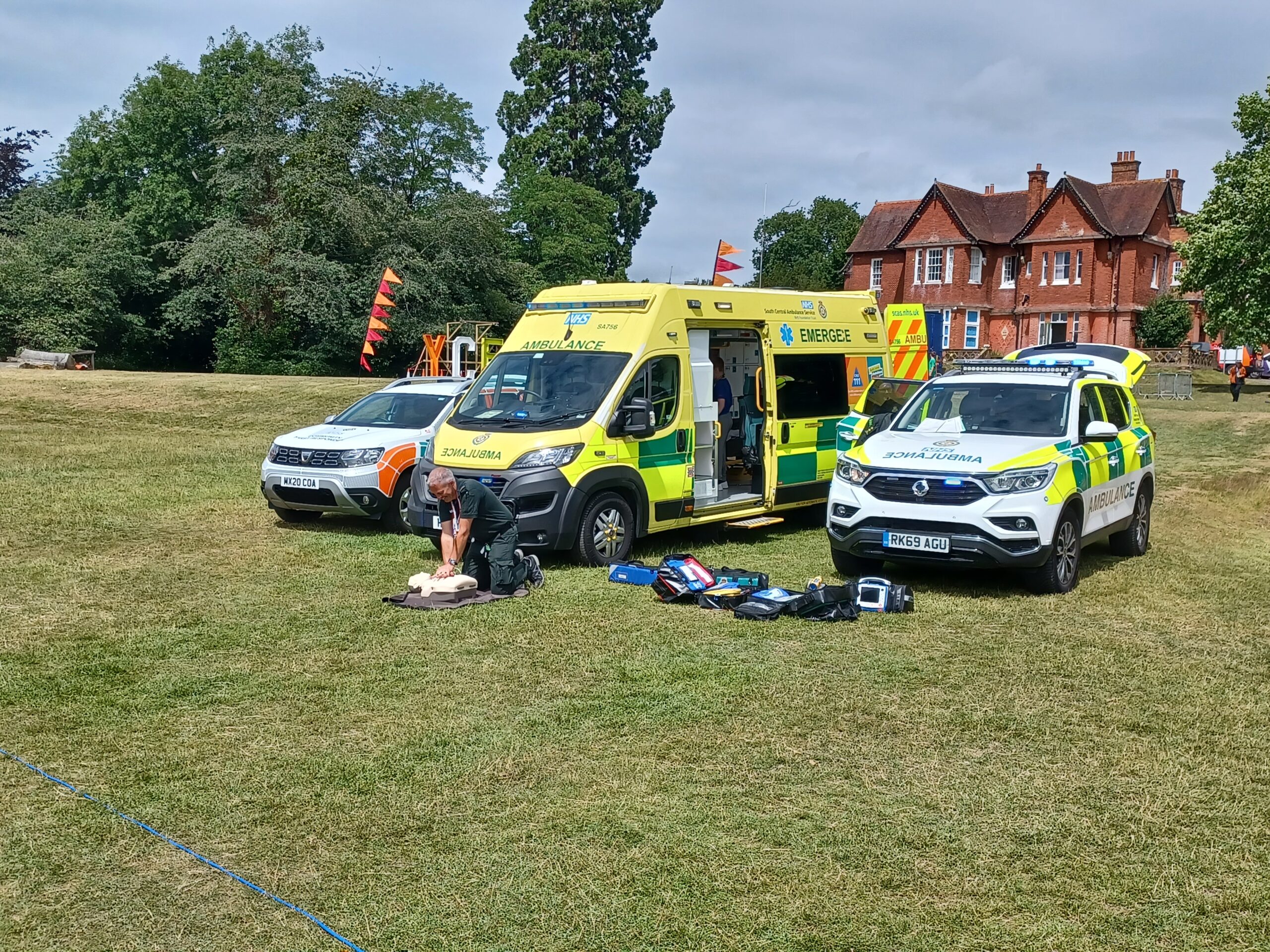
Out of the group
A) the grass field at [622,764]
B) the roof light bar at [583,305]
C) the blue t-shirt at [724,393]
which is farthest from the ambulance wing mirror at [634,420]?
the blue t-shirt at [724,393]

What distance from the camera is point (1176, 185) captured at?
57.8 metres

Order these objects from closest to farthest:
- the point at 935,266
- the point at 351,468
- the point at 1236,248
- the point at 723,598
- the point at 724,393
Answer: the point at 723,598 < the point at 351,468 < the point at 724,393 < the point at 1236,248 < the point at 935,266

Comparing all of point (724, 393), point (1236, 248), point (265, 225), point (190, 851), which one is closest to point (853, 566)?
point (724, 393)

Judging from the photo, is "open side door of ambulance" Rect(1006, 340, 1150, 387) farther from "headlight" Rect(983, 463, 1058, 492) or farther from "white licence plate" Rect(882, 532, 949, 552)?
"white licence plate" Rect(882, 532, 949, 552)

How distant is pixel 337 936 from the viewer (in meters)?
4.28

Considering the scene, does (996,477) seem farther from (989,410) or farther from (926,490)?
(989,410)

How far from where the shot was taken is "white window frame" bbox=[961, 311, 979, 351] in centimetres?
5878

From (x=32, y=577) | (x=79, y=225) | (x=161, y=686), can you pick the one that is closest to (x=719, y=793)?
(x=161, y=686)

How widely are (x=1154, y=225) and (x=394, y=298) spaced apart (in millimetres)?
35303

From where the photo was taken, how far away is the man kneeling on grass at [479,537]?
9703 mm

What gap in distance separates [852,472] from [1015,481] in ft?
4.50

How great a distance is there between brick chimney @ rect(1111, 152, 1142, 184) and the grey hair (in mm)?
55429

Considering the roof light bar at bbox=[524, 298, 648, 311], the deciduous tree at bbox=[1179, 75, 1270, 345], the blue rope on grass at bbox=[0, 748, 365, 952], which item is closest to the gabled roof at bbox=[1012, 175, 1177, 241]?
the deciduous tree at bbox=[1179, 75, 1270, 345]

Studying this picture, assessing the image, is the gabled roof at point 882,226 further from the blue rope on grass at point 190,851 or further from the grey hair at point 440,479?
the blue rope on grass at point 190,851
